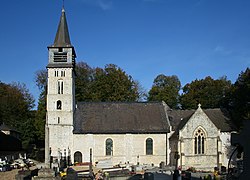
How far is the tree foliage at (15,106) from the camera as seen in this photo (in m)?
60.8

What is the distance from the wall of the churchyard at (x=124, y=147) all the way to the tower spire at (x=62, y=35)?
36.1 feet

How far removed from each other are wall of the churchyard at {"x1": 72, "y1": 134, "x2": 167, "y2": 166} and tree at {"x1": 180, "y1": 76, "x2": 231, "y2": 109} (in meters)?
23.2

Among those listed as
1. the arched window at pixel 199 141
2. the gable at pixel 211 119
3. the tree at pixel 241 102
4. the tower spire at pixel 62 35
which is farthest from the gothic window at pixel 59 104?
the tree at pixel 241 102

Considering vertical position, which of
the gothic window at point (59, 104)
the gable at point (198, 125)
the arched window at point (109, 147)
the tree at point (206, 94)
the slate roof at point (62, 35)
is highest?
the slate roof at point (62, 35)

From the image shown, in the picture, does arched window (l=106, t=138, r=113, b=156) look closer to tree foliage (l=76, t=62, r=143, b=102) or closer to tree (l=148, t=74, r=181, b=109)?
tree foliage (l=76, t=62, r=143, b=102)

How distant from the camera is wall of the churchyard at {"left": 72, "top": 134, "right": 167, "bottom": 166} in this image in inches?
1598

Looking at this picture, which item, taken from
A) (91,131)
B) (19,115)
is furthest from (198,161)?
(19,115)

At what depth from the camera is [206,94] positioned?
64000 millimetres

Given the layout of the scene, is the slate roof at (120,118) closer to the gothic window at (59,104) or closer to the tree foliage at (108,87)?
the gothic window at (59,104)

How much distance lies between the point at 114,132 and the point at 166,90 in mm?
28579

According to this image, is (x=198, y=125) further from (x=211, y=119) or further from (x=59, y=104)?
(x=59, y=104)

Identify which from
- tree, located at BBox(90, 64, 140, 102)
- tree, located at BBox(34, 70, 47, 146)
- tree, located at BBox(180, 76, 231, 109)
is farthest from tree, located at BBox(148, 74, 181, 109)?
tree, located at BBox(34, 70, 47, 146)

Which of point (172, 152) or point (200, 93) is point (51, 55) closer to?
point (172, 152)

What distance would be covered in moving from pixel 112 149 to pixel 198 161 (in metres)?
Result: 9.96
